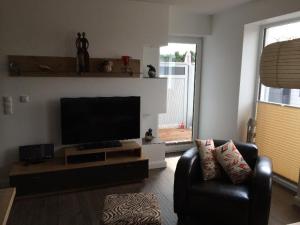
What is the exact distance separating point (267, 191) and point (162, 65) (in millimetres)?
2944

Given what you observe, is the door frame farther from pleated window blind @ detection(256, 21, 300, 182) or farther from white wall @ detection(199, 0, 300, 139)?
pleated window blind @ detection(256, 21, 300, 182)

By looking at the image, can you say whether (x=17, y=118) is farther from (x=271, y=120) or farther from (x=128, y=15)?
(x=271, y=120)

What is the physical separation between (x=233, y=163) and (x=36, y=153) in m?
2.40

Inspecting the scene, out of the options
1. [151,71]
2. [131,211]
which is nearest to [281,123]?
[151,71]

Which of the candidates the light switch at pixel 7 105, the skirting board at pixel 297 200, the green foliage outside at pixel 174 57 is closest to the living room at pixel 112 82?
the light switch at pixel 7 105

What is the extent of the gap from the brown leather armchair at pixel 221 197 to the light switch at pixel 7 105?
7.47ft

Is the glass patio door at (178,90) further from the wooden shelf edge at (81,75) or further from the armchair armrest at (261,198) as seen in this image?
the armchair armrest at (261,198)

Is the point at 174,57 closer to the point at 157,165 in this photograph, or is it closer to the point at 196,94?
the point at 196,94

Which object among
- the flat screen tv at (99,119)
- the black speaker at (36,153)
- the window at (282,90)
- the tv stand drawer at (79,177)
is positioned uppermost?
the window at (282,90)

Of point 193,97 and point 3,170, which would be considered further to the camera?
point 193,97

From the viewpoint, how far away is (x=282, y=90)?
3633 mm

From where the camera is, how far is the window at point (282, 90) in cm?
340

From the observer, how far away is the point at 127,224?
2.04 m

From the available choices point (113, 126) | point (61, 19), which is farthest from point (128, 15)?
point (113, 126)
